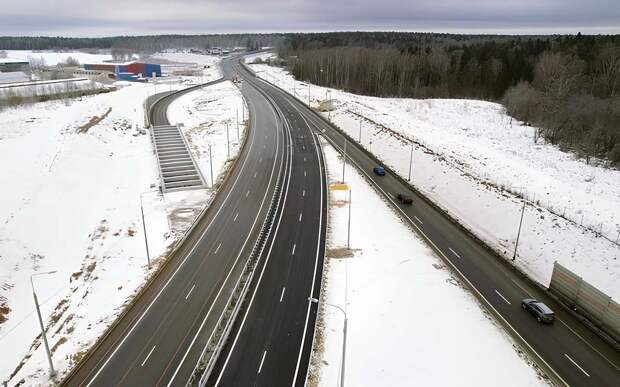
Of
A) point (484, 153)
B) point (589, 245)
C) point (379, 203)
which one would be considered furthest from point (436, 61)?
point (589, 245)

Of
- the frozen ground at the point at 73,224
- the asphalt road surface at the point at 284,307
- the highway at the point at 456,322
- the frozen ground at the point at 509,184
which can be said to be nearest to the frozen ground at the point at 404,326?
the highway at the point at 456,322

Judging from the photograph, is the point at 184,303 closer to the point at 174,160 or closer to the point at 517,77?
the point at 174,160

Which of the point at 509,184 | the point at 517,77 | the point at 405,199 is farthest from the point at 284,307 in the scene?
the point at 517,77

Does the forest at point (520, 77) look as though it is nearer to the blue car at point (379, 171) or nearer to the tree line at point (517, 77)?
the tree line at point (517, 77)

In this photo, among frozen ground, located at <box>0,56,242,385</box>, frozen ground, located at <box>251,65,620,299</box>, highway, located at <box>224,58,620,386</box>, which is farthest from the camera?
frozen ground, located at <box>251,65,620,299</box>

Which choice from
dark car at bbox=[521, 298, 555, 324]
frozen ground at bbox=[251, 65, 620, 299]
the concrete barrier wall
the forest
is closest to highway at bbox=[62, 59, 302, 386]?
frozen ground at bbox=[251, 65, 620, 299]

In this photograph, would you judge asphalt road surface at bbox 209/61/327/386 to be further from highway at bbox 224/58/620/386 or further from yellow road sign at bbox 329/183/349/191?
yellow road sign at bbox 329/183/349/191

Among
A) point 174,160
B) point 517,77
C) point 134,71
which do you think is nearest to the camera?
point 174,160
